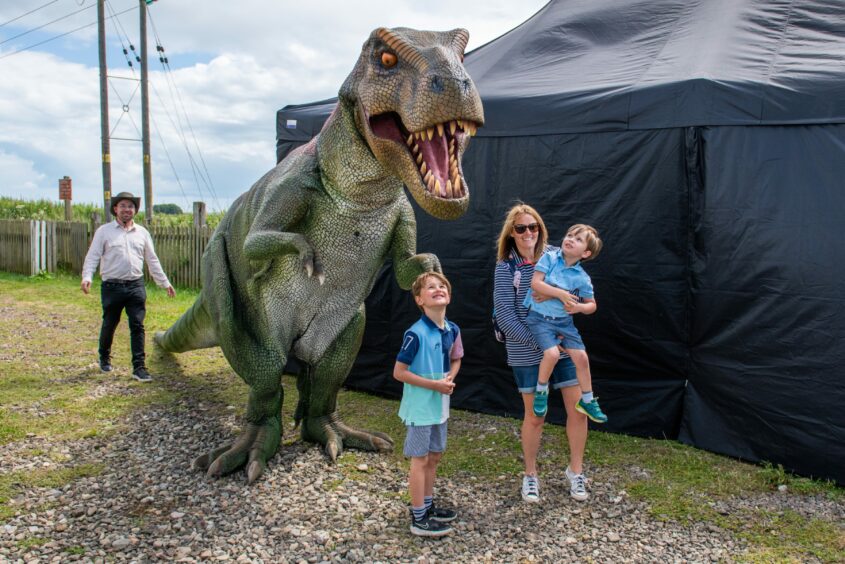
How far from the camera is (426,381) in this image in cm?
299

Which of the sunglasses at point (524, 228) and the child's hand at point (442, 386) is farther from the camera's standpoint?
the sunglasses at point (524, 228)

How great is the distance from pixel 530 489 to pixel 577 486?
0.81 ft

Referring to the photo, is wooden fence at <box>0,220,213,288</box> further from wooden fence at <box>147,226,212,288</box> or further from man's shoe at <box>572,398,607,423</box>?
man's shoe at <box>572,398,607,423</box>

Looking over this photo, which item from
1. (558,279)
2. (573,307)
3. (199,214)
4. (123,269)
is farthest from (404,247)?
(199,214)

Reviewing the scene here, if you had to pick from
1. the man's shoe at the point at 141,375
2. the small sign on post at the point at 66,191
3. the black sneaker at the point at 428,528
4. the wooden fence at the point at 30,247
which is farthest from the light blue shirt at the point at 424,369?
the small sign on post at the point at 66,191

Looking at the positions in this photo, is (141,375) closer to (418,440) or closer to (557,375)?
(418,440)

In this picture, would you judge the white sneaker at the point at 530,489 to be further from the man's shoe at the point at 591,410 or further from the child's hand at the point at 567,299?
the child's hand at the point at 567,299

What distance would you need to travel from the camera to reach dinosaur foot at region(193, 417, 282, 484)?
3846 mm

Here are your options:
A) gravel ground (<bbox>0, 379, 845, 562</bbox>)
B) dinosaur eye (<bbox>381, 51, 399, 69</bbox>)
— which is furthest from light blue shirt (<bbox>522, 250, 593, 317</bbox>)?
dinosaur eye (<bbox>381, 51, 399, 69</bbox>)

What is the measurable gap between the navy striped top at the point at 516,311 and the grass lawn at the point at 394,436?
0.77 metres

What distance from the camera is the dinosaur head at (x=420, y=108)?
2.73 m

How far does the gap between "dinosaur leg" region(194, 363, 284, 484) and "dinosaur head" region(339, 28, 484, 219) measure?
156 centimetres

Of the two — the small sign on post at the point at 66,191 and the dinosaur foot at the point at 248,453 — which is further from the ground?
the small sign on post at the point at 66,191

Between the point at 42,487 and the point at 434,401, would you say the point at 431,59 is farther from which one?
the point at 42,487
